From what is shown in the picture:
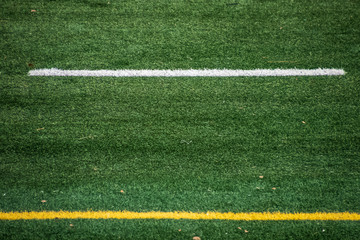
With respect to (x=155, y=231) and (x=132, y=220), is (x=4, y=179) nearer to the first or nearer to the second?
(x=132, y=220)

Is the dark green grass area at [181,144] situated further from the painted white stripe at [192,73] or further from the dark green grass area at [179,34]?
the dark green grass area at [179,34]

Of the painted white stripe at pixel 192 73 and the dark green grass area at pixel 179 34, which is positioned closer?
the painted white stripe at pixel 192 73

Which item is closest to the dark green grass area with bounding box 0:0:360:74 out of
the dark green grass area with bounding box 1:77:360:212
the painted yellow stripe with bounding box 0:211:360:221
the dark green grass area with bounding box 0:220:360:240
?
the dark green grass area with bounding box 1:77:360:212

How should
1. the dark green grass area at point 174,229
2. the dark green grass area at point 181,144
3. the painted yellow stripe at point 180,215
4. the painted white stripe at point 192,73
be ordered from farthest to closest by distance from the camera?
the painted white stripe at point 192,73
the dark green grass area at point 181,144
the painted yellow stripe at point 180,215
the dark green grass area at point 174,229

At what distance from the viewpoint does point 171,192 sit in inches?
126

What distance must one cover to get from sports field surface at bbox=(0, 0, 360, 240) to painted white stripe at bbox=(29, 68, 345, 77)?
0.02 metres

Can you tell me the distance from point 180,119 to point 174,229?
129cm

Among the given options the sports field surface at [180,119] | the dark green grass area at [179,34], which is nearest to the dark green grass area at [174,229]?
the sports field surface at [180,119]

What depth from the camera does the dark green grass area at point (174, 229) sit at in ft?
9.64

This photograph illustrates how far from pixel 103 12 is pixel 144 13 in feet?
2.05

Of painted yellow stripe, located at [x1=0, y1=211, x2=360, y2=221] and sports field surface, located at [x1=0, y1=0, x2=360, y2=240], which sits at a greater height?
sports field surface, located at [x1=0, y1=0, x2=360, y2=240]

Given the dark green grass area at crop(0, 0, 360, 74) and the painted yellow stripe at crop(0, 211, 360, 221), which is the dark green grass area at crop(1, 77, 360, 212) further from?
the dark green grass area at crop(0, 0, 360, 74)

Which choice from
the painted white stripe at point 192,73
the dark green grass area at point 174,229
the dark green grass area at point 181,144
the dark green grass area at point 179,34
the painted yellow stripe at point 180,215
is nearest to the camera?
the dark green grass area at point 174,229

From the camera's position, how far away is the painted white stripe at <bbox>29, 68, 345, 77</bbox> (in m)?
4.28
